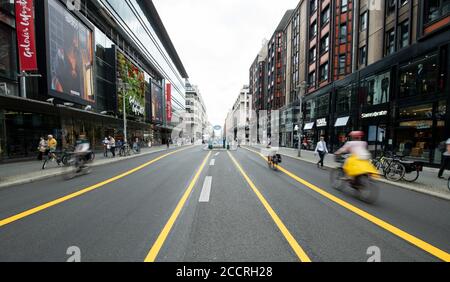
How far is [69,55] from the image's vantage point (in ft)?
56.5

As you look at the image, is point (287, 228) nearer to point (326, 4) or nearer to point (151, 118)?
point (326, 4)

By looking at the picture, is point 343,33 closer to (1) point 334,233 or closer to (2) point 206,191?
(2) point 206,191

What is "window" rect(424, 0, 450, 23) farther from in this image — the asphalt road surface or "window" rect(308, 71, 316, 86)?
"window" rect(308, 71, 316, 86)

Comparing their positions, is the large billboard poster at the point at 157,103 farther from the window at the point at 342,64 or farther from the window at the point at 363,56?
the window at the point at 363,56

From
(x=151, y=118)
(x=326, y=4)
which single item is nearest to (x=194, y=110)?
(x=151, y=118)

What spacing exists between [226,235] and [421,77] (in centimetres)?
1858

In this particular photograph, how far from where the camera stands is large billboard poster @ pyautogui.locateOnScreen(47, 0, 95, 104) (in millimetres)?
15345

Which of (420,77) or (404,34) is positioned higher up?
(404,34)

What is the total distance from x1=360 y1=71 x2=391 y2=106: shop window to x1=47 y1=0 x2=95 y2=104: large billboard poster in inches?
1072

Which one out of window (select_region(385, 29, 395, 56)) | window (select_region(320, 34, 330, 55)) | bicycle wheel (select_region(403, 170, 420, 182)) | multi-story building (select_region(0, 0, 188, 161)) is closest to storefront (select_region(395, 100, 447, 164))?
bicycle wheel (select_region(403, 170, 420, 182))

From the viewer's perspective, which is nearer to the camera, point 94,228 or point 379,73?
point 94,228

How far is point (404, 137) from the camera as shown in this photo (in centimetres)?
1542

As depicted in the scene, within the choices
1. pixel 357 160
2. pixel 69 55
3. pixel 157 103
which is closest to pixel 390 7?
pixel 357 160

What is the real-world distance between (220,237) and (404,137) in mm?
18557
